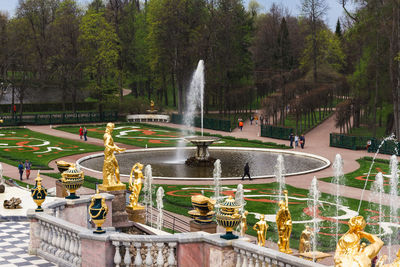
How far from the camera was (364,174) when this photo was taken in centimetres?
4166

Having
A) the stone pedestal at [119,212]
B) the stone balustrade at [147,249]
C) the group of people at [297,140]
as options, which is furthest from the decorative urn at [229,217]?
the group of people at [297,140]

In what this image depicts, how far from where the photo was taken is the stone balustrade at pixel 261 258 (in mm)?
11797

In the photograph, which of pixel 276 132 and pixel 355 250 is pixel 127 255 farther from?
pixel 276 132

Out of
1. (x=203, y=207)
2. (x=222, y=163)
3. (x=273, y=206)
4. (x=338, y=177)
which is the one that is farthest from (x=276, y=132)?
(x=203, y=207)

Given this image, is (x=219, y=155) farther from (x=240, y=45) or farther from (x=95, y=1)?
(x=95, y=1)

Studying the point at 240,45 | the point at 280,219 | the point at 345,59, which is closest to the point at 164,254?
the point at 280,219

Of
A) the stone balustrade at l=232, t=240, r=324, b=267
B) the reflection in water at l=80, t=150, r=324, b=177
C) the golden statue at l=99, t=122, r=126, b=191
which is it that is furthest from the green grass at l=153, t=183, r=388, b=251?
the stone balustrade at l=232, t=240, r=324, b=267

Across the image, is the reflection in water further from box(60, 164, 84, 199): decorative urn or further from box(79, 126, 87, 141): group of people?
box(60, 164, 84, 199): decorative urn

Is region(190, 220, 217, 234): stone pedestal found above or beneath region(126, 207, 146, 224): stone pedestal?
above

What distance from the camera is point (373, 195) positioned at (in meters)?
35.2

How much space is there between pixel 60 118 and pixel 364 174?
4577 centimetres

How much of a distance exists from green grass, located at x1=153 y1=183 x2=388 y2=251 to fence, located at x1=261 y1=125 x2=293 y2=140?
24.9 meters

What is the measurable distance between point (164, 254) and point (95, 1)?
114784mm

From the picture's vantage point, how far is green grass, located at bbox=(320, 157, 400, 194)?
3831 centimetres
